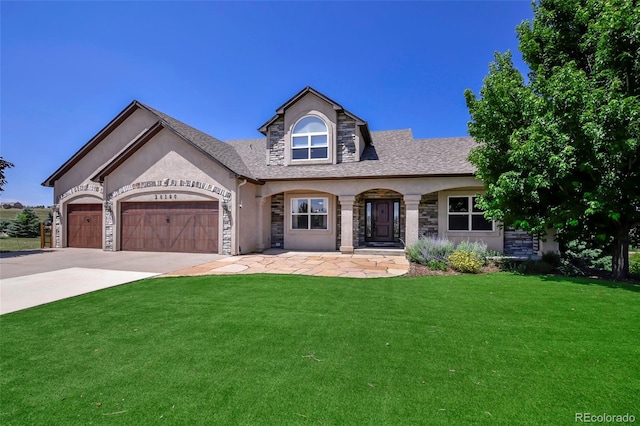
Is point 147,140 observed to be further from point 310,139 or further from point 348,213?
point 348,213

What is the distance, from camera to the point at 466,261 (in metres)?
9.13

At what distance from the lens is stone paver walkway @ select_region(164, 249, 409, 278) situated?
9039 millimetres

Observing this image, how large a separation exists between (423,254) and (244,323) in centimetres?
738

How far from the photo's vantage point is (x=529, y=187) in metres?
8.48

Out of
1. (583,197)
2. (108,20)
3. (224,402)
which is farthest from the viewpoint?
(108,20)

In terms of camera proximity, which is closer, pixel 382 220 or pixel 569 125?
pixel 569 125

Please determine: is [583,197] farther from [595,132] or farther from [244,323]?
[244,323]

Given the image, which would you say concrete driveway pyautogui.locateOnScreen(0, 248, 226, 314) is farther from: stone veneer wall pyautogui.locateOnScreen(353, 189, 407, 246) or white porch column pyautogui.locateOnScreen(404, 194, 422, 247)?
white porch column pyautogui.locateOnScreen(404, 194, 422, 247)

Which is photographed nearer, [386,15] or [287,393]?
[287,393]

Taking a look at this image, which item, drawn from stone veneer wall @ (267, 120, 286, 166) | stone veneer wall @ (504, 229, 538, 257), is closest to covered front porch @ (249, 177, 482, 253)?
stone veneer wall @ (267, 120, 286, 166)

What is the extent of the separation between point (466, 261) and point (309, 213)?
26.0 ft

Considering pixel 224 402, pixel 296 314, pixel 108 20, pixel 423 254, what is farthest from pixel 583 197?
pixel 108 20

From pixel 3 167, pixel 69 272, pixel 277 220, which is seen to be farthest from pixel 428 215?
pixel 3 167

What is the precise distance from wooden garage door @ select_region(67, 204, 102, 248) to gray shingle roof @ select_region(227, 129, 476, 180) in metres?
8.45
